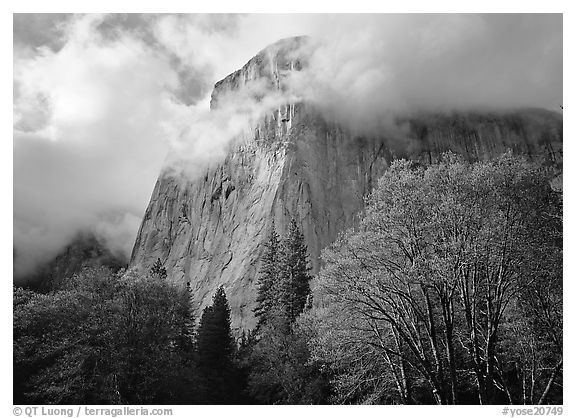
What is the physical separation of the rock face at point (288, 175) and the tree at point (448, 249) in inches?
1608

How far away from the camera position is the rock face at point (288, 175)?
61469mm

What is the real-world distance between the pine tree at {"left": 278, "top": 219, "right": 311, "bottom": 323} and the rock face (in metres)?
17.7

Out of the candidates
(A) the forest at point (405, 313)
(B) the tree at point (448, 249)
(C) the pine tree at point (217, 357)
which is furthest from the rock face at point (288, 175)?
(B) the tree at point (448, 249)

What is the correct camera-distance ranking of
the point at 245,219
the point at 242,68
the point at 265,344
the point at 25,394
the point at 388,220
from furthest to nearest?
the point at 242,68
the point at 245,219
the point at 265,344
the point at 25,394
the point at 388,220

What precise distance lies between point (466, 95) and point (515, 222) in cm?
3863

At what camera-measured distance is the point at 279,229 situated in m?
59.8

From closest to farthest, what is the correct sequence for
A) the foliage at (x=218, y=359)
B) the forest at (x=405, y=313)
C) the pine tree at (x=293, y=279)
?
the forest at (x=405, y=313), the foliage at (x=218, y=359), the pine tree at (x=293, y=279)

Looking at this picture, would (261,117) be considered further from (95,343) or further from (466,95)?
(95,343)

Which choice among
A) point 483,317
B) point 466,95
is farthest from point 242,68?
point 483,317

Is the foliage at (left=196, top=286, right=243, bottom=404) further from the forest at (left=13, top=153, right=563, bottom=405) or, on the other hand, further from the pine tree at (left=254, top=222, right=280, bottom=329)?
the forest at (left=13, top=153, right=563, bottom=405)

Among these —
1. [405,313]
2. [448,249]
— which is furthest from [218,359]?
[448,249]

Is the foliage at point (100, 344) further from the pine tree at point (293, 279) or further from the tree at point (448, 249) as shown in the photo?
the tree at point (448, 249)

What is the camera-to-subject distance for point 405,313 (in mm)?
17516
